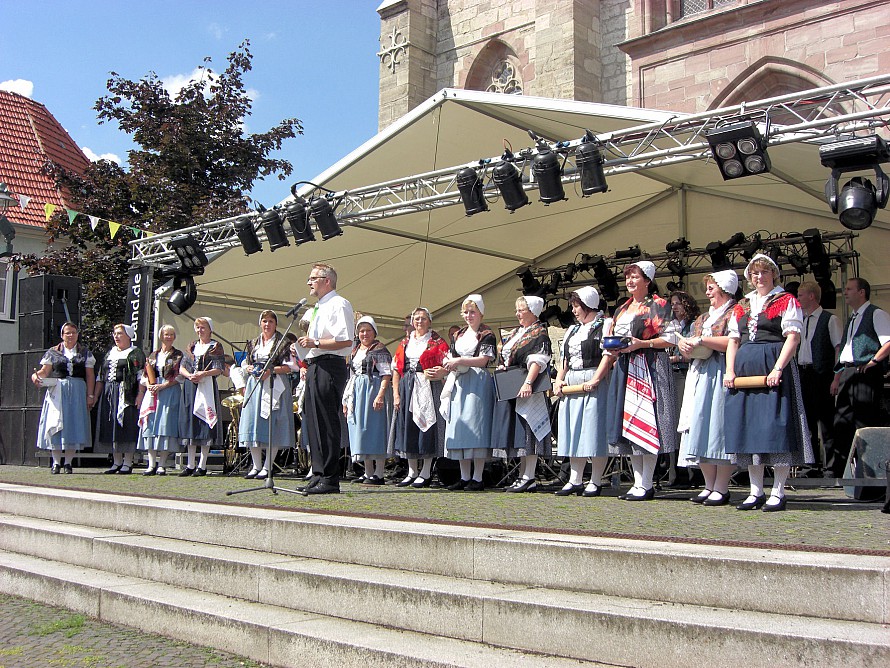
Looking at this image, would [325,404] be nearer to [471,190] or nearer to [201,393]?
[471,190]

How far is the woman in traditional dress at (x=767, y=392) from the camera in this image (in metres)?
5.79

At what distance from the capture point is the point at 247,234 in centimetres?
1148

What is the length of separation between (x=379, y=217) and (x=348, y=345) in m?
4.03

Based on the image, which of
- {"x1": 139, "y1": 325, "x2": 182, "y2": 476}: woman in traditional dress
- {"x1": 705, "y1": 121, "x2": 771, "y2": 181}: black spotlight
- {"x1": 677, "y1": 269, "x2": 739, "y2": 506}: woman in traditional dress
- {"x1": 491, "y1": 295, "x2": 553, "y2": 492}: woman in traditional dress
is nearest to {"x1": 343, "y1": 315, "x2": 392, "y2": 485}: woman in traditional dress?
{"x1": 491, "y1": 295, "x2": 553, "y2": 492}: woman in traditional dress

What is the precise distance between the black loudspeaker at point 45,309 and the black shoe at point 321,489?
7.11 m

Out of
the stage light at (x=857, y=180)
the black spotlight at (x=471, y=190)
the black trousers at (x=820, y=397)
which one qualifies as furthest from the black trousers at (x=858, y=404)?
the black spotlight at (x=471, y=190)

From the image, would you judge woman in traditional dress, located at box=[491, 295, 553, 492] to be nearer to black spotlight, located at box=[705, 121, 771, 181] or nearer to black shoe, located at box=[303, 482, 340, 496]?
black shoe, located at box=[303, 482, 340, 496]

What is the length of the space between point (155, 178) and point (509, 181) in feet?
40.4

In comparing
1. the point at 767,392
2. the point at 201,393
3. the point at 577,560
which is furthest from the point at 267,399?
the point at 577,560

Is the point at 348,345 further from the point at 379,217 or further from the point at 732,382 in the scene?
the point at 379,217

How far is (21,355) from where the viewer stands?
42.2ft

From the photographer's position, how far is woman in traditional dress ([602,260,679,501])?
680 centimetres

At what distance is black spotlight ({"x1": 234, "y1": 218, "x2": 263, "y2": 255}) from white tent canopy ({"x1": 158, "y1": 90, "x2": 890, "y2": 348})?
42.4 inches

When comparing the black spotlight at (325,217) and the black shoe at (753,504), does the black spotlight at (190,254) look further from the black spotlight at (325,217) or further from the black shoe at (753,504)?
the black shoe at (753,504)
